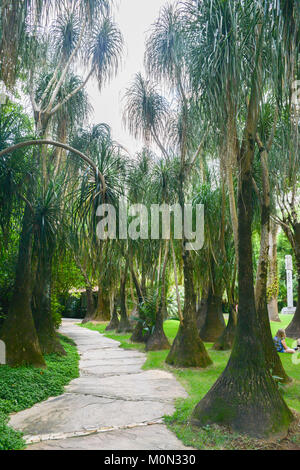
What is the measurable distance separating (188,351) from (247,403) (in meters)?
3.88

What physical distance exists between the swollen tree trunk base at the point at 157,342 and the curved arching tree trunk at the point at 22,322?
4013 mm

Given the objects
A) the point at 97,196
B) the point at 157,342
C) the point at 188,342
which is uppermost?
the point at 97,196

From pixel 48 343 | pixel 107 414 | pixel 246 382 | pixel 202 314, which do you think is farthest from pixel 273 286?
pixel 107 414

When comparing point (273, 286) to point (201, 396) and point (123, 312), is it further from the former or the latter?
point (201, 396)

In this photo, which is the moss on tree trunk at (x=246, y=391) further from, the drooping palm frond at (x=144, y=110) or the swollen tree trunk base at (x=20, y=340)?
the drooping palm frond at (x=144, y=110)

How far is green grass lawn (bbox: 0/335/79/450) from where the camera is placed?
4.10 meters

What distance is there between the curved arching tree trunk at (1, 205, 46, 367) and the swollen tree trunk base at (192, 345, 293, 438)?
3.59m

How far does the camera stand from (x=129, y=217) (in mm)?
11688

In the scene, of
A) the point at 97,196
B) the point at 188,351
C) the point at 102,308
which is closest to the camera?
the point at 97,196

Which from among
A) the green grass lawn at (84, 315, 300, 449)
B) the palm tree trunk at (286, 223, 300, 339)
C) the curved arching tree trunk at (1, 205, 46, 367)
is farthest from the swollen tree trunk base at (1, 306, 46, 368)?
the palm tree trunk at (286, 223, 300, 339)

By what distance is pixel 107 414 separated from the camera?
16.4 ft
